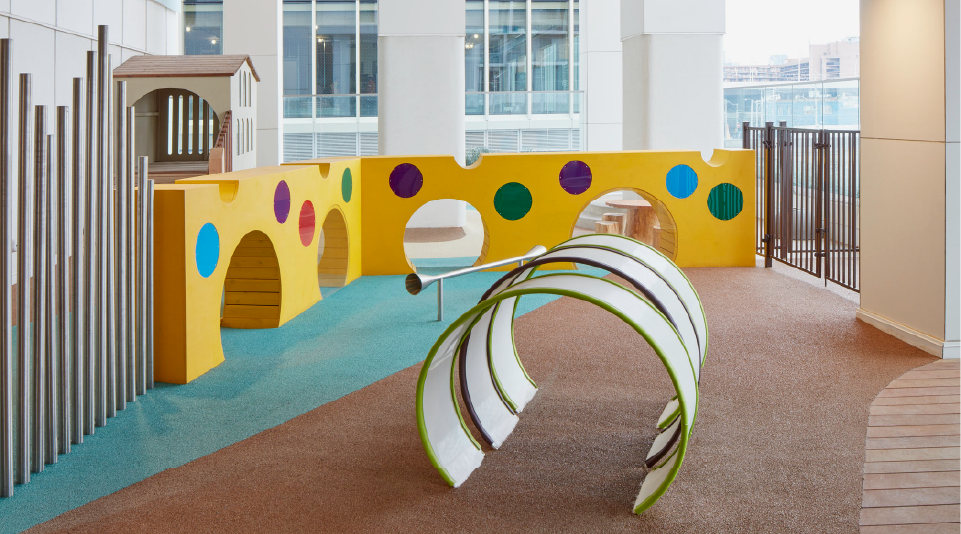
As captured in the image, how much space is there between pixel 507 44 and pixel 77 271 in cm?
1691

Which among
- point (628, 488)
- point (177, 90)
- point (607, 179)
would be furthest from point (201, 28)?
point (628, 488)

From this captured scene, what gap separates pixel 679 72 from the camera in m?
11.8

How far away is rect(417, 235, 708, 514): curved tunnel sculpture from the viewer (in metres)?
3.20

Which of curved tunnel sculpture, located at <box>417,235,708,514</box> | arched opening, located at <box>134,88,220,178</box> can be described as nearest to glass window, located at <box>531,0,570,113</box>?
arched opening, located at <box>134,88,220,178</box>

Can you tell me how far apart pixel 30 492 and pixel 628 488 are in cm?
251

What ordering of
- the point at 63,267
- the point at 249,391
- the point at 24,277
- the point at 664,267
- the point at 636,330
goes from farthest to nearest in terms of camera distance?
the point at 249,391, the point at 664,267, the point at 63,267, the point at 24,277, the point at 636,330

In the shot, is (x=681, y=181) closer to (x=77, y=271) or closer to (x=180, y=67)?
(x=180, y=67)

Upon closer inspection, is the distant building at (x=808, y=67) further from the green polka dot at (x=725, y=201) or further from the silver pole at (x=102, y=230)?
the silver pole at (x=102, y=230)

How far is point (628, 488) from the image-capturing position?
354 centimetres

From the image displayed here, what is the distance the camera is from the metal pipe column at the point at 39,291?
144 inches

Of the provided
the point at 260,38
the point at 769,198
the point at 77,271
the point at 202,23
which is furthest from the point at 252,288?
the point at 202,23

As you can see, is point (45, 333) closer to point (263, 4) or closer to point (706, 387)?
point (706, 387)

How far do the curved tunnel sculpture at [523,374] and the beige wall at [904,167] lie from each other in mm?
2432

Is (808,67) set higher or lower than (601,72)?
higher
